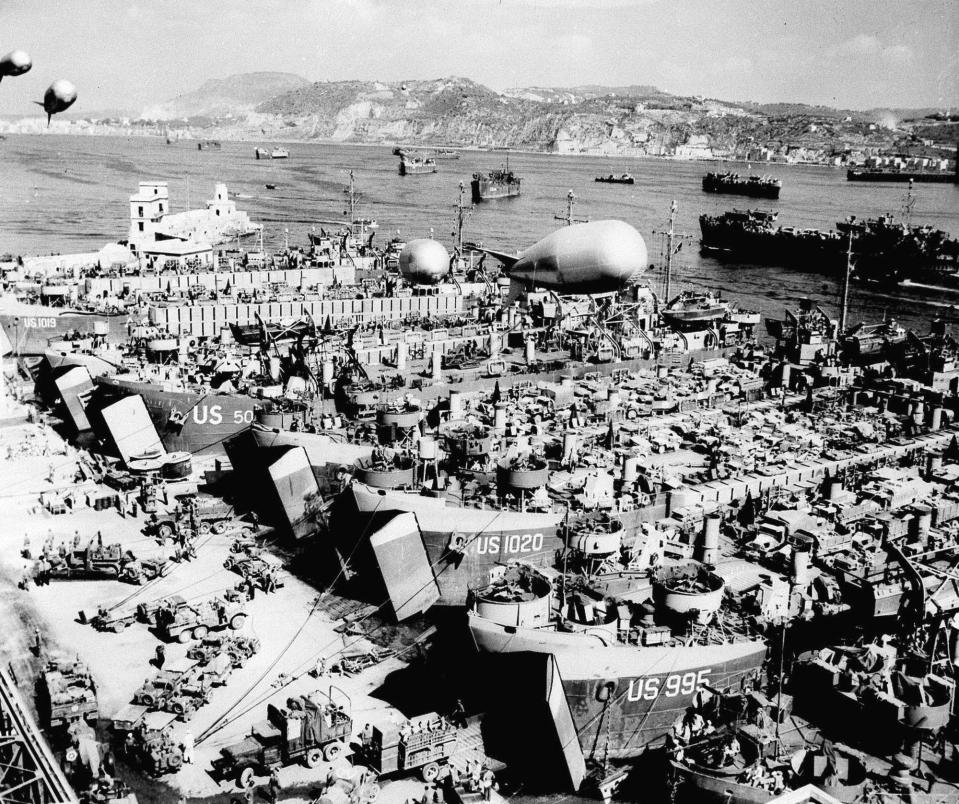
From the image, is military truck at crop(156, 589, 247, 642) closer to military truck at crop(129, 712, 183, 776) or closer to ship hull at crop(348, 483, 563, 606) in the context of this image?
military truck at crop(129, 712, 183, 776)

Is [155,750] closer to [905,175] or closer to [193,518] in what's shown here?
[193,518]

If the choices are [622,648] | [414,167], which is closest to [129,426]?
[622,648]

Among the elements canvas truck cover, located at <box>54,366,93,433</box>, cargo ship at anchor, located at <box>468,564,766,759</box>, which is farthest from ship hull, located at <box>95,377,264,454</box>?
cargo ship at anchor, located at <box>468,564,766,759</box>

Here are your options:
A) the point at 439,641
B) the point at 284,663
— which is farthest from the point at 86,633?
the point at 439,641

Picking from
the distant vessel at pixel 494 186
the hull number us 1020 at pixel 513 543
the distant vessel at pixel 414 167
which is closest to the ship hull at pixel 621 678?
the hull number us 1020 at pixel 513 543

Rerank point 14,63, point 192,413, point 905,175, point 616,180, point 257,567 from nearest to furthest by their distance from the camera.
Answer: point 14,63
point 257,567
point 192,413
point 616,180
point 905,175

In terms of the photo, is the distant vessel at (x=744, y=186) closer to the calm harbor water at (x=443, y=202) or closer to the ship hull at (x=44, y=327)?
the calm harbor water at (x=443, y=202)

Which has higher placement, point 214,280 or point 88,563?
point 214,280
